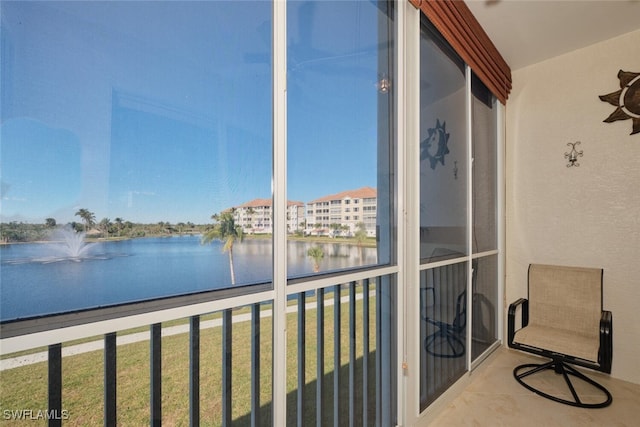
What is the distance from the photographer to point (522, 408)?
213 centimetres

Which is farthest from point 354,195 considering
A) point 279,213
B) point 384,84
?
point 384,84

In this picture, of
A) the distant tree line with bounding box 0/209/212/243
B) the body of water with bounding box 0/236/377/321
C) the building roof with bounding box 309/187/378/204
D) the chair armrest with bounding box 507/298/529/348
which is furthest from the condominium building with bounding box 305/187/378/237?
the chair armrest with bounding box 507/298/529/348

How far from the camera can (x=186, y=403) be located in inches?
42.8

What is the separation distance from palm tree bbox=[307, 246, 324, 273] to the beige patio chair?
196 centimetres

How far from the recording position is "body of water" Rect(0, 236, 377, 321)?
2.41 ft

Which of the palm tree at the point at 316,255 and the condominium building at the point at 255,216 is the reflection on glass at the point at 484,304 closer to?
the palm tree at the point at 316,255

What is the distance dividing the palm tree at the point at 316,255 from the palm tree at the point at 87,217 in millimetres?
830

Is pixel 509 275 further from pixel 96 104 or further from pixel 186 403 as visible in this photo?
pixel 96 104

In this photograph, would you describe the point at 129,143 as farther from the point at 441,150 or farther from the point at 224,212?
the point at 441,150

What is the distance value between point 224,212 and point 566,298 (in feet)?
9.75

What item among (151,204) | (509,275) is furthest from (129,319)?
(509,275)

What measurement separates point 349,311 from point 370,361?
1.12 feet

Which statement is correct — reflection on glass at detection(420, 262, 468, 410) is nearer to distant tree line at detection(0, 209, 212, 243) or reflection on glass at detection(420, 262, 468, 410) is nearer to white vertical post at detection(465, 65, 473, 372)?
white vertical post at detection(465, 65, 473, 372)

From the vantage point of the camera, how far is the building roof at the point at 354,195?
59.3 inches
